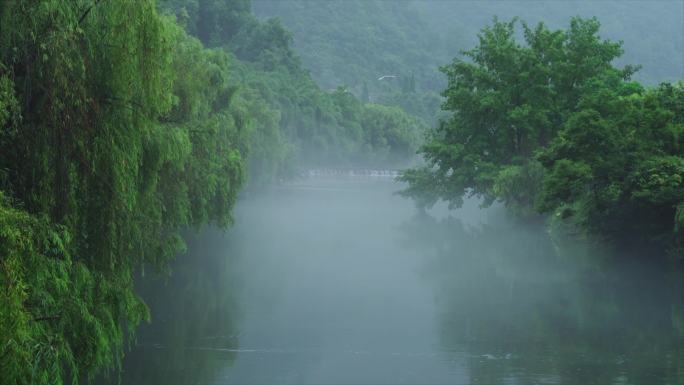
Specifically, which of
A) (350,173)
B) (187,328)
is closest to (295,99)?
(350,173)

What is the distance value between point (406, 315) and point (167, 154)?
11.9m

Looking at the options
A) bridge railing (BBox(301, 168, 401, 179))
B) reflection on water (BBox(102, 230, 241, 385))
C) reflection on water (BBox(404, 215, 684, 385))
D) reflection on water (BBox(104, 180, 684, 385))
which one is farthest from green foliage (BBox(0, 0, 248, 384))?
bridge railing (BBox(301, 168, 401, 179))

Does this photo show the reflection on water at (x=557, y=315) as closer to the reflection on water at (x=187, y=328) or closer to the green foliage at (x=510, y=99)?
the reflection on water at (x=187, y=328)

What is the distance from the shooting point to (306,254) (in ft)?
147

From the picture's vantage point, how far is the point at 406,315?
29047 millimetres

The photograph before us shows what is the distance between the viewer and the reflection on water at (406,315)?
70.9 ft

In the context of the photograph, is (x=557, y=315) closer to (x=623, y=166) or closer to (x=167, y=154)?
(x=623, y=166)

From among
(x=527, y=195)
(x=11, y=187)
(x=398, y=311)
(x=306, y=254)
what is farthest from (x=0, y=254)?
(x=527, y=195)

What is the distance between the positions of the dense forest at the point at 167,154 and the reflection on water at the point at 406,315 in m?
1.70

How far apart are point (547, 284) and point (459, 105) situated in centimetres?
1962

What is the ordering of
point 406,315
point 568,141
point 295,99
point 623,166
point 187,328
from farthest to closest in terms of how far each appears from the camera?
1. point 295,99
2. point 568,141
3. point 623,166
4. point 406,315
5. point 187,328

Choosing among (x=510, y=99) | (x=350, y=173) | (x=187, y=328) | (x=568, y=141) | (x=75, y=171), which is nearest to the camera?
(x=75, y=171)

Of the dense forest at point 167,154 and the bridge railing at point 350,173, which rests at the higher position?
the dense forest at point 167,154

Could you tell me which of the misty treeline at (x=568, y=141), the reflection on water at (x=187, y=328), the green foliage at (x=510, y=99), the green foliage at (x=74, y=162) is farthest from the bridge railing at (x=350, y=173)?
the green foliage at (x=74, y=162)
